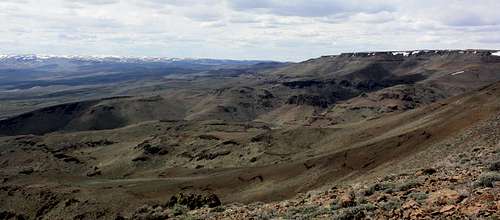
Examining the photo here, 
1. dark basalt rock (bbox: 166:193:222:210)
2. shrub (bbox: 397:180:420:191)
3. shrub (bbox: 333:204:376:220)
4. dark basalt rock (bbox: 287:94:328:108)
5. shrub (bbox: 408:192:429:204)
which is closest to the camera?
shrub (bbox: 333:204:376:220)

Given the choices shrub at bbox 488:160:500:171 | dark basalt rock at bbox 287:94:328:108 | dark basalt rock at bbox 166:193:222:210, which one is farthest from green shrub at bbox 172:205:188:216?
dark basalt rock at bbox 287:94:328:108

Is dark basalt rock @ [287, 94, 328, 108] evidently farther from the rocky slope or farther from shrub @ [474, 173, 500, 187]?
shrub @ [474, 173, 500, 187]

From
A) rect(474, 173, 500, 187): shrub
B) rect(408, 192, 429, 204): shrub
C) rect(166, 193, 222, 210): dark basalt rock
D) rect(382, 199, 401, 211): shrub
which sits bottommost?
rect(166, 193, 222, 210): dark basalt rock

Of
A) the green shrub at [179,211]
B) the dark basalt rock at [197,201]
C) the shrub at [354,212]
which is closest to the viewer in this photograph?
the shrub at [354,212]

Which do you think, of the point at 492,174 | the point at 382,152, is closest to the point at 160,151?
the point at 382,152

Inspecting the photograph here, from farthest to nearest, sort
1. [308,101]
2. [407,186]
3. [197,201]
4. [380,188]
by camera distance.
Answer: [308,101]
[197,201]
[380,188]
[407,186]

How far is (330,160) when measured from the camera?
4941 cm

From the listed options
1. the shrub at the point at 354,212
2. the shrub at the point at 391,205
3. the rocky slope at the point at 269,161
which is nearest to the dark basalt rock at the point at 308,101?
the rocky slope at the point at 269,161

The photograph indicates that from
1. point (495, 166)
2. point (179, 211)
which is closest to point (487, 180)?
point (495, 166)

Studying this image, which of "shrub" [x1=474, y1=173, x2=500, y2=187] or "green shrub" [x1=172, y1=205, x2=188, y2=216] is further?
"green shrub" [x1=172, y1=205, x2=188, y2=216]

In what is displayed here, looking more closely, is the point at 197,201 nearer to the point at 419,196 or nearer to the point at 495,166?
the point at 495,166

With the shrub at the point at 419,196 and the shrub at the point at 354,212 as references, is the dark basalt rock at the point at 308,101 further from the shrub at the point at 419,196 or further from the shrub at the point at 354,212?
the shrub at the point at 354,212

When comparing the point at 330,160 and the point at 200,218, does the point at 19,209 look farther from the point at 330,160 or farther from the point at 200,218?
the point at 200,218

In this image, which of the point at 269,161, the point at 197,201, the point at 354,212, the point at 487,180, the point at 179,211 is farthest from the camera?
the point at 269,161
